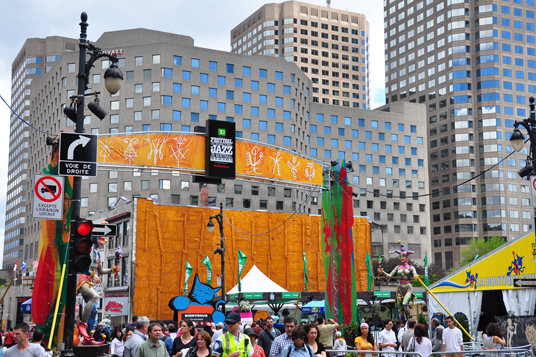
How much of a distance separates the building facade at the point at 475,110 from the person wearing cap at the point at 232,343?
366 ft

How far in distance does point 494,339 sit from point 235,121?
76.6 m

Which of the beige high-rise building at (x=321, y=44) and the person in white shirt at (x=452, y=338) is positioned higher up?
the beige high-rise building at (x=321, y=44)

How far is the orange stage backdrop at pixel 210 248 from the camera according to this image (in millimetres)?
48781

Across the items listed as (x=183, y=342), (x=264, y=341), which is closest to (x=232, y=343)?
(x=183, y=342)

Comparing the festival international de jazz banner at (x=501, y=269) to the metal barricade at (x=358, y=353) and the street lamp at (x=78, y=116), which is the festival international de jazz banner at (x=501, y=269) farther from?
the street lamp at (x=78, y=116)

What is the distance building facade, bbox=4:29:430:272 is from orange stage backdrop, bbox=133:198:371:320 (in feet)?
55.1

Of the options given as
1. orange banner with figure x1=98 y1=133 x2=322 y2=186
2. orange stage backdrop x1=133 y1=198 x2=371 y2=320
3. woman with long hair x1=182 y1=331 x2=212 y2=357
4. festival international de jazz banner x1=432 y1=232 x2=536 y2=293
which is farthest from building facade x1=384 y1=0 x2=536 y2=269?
woman with long hair x1=182 y1=331 x2=212 y2=357

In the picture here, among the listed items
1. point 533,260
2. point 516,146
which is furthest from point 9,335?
point 533,260

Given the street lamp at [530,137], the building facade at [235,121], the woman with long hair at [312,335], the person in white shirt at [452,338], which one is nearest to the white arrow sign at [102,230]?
the woman with long hair at [312,335]

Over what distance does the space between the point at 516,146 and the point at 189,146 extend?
51.7 feet

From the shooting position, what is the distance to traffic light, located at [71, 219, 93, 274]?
1149cm

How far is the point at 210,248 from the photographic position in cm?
5191

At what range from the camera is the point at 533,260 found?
2234 centimetres

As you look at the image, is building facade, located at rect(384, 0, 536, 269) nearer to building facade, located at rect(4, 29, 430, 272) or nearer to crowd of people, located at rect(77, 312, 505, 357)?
building facade, located at rect(4, 29, 430, 272)
